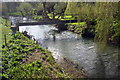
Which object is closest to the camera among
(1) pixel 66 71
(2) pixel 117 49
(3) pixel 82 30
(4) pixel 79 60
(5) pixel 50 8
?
(1) pixel 66 71

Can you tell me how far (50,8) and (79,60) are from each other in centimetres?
2522

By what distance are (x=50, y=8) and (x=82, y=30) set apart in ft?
45.9

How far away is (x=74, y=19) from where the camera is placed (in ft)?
102

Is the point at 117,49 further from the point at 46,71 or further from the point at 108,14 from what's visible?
the point at 46,71

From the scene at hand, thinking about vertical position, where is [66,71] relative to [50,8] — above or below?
below

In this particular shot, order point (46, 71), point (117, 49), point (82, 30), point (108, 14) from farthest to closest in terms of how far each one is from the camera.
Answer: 1. point (82, 30)
2. point (117, 49)
3. point (108, 14)
4. point (46, 71)

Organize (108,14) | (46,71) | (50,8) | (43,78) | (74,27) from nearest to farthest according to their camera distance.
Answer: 1. (43,78)
2. (46,71)
3. (108,14)
4. (74,27)
5. (50,8)

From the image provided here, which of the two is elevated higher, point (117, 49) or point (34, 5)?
point (34, 5)

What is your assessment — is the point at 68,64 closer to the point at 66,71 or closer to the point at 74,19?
the point at 66,71

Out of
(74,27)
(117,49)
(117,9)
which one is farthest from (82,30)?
(117,9)

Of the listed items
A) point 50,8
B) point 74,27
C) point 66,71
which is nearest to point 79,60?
point 66,71

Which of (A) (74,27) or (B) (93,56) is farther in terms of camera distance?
(A) (74,27)

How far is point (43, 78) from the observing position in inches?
375

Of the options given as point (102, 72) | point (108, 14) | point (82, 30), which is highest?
point (108, 14)
